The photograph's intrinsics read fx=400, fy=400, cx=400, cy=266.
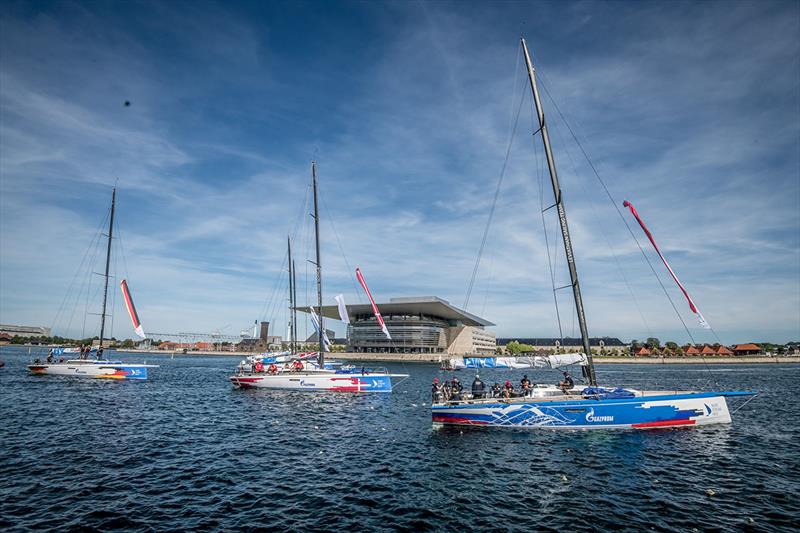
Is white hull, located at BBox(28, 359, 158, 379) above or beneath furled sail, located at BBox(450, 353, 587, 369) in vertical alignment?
beneath

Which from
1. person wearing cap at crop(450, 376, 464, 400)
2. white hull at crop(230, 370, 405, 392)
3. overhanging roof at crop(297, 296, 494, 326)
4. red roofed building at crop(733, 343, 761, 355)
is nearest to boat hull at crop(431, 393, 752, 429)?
person wearing cap at crop(450, 376, 464, 400)

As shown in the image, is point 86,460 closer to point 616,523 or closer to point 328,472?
point 328,472

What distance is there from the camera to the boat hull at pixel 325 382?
35531 mm

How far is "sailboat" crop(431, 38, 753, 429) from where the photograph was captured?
1984 cm

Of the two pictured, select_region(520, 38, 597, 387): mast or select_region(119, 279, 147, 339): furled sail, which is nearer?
select_region(520, 38, 597, 387): mast

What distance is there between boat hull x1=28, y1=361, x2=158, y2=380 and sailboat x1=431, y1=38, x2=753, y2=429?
37.7m

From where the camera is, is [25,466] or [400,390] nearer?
[25,466]

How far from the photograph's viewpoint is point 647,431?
66.2ft

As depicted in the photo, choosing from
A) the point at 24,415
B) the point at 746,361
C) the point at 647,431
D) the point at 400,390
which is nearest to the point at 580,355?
the point at 647,431

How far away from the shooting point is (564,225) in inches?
866

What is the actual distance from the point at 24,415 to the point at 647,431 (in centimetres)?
3551

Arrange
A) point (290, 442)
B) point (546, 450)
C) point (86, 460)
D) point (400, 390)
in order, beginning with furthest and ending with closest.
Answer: point (400, 390) → point (290, 442) → point (546, 450) → point (86, 460)

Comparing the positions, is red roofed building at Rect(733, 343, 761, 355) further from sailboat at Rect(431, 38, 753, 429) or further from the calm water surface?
sailboat at Rect(431, 38, 753, 429)

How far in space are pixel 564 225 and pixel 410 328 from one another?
117 metres
